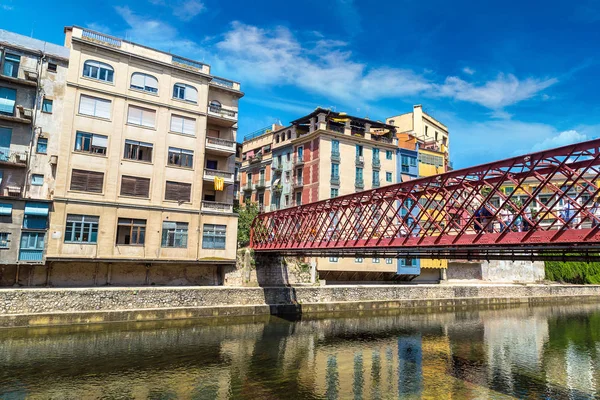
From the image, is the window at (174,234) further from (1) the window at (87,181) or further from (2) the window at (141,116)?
(2) the window at (141,116)

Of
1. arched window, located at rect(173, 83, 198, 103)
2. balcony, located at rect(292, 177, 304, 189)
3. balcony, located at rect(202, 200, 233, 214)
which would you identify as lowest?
balcony, located at rect(202, 200, 233, 214)

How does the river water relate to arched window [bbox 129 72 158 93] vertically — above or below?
below

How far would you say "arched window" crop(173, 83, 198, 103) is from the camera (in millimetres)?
36094

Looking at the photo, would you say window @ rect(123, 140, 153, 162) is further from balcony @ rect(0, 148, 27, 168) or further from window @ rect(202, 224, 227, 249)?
window @ rect(202, 224, 227, 249)

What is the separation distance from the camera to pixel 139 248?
32.3 metres

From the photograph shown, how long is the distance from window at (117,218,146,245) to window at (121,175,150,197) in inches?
86.4

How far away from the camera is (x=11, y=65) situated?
31.2 metres

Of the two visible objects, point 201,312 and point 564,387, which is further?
point 201,312

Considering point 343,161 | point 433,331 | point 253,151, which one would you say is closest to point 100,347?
point 433,331

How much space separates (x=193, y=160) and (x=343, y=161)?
746 inches

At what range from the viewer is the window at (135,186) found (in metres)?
32.9

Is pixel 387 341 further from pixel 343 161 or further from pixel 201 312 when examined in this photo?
pixel 343 161

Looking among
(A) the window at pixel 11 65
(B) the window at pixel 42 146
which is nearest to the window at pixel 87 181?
(B) the window at pixel 42 146

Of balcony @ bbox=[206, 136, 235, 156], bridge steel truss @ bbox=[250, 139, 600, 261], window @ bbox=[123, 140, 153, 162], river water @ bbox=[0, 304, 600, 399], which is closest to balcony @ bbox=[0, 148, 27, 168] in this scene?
window @ bbox=[123, 140, 153, 162]
